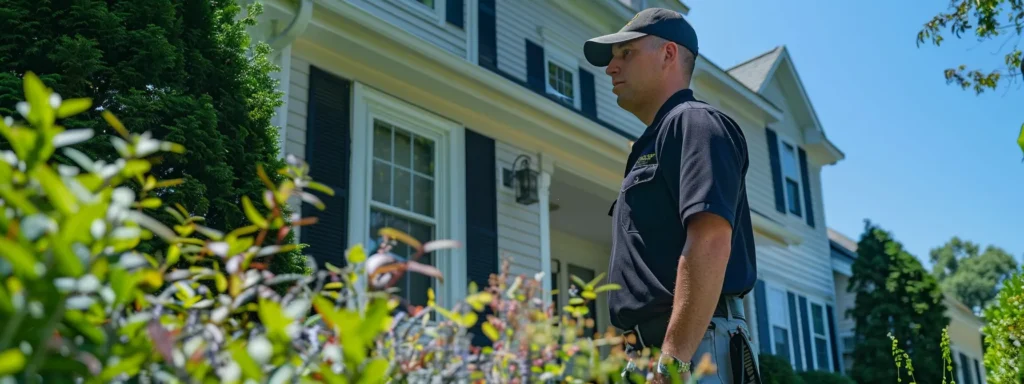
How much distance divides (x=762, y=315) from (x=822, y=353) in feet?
10.2

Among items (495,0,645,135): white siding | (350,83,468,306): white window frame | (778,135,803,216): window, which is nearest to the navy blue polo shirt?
(350,83,468,306): white window frame

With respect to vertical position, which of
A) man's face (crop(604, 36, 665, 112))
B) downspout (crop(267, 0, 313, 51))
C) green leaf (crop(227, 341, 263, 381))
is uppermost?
downspout (crop(267, 0, 313, 51))

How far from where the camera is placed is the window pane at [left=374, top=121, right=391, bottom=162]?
6965 millimetres

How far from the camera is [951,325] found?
1961 centimetres

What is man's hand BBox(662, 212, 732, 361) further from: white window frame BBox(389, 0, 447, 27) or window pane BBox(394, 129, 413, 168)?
white window frame BBox(389, 0, 447, 27)

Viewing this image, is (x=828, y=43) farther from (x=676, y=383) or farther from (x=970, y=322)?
(x=676, y=383)

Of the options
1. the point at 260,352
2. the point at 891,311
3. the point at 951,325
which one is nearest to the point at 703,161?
the point at 260,352

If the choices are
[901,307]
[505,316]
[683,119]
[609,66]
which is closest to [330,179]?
[609,66]

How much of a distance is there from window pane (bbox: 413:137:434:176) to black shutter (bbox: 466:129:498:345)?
331 mm

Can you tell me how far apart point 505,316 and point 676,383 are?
1.36 ft

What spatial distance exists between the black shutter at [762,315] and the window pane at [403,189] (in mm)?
7609

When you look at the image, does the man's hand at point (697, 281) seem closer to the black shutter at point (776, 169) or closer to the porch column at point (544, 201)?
the porch column at point (544, 201)

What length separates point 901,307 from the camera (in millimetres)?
16391

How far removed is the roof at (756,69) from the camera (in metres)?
15.8
